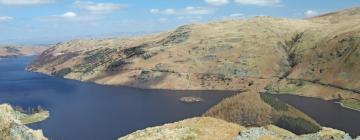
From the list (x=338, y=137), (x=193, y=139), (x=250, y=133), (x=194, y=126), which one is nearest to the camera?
(x=338, y=137)

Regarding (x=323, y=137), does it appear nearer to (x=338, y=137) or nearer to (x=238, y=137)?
(x=338, y=137)

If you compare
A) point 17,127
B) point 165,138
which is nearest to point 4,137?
point 17,127

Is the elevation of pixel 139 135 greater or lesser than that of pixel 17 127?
lesser

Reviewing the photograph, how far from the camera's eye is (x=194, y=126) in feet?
305

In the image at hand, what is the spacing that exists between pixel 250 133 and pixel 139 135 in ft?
80.1

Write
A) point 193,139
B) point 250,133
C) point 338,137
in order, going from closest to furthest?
point 338,137 < point 250,133 < point 193,139

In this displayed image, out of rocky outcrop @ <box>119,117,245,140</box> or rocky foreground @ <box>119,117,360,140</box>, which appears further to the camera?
rocky outcrop @ <box>119,117,245,140</box>

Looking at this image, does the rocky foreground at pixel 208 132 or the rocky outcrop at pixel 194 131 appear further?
the rocky outcrop at pixel 194 131

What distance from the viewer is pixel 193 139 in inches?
3408

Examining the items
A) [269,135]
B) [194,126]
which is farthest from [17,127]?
[269,135]

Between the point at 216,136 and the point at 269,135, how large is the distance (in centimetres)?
1058

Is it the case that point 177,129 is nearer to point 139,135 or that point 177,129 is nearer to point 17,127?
point 139,135

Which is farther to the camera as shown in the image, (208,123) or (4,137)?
(208,123)

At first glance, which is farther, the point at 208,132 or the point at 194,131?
the point at 194,131
